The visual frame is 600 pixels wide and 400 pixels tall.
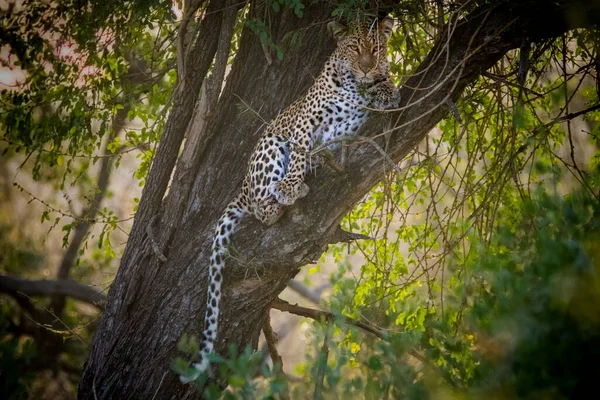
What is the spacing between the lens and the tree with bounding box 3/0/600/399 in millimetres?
5191

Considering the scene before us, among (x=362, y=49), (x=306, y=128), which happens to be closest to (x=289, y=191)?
(x=306, y=128)

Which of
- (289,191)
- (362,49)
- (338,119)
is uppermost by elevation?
(362,49)

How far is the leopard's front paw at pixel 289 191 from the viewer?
17.6 feet

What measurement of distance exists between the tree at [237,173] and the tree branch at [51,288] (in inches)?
95.6

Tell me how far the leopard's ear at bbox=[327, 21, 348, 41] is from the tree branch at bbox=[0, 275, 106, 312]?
151 inches

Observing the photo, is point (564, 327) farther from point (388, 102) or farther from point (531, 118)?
point (531, 118)

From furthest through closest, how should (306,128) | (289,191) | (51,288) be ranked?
(51,288) → (306,128) → (289,191)

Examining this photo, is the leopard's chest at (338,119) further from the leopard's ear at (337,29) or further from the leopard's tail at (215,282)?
the leopard's tail at (215,282)

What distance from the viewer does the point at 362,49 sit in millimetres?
5992

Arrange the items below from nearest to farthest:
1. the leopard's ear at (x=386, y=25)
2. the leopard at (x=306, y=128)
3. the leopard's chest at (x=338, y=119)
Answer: the leopard at (x=306, y=128) → the leopard's chest at (x=338, y=119) → the leopard's ear at (x=386, y=25)

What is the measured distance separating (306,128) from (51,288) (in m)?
4.09


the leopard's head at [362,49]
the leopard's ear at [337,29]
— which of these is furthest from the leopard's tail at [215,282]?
the leopard's ear at [337,29]

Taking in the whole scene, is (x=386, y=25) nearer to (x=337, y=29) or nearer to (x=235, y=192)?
(x=337, y=29)

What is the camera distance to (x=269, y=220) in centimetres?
546
